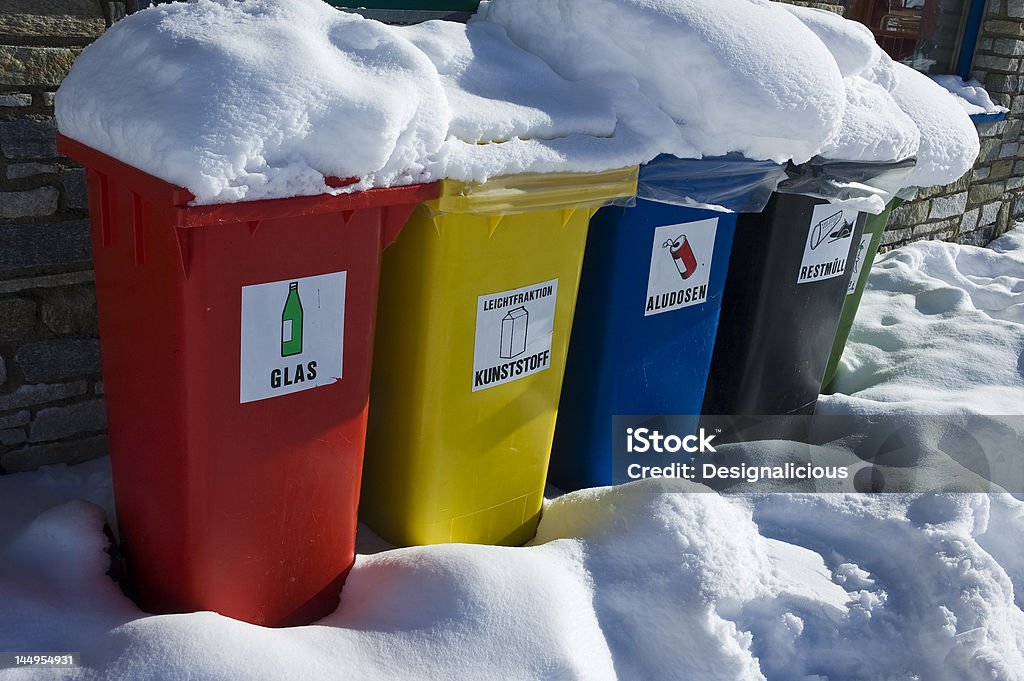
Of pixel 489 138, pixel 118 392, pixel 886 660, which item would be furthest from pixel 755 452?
pixel 118 392

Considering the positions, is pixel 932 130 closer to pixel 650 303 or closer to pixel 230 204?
pixel 650 303

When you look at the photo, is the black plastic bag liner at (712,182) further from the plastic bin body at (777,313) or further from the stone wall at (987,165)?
the stone wall at (987,165)

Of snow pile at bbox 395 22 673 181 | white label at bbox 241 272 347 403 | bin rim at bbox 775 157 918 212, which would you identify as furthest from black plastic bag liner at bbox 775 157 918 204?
white label at bbox 241 272 347 403

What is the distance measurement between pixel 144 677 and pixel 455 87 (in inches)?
58.1

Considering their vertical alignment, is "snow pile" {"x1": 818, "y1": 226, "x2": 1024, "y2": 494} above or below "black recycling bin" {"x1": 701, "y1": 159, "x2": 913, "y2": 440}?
below

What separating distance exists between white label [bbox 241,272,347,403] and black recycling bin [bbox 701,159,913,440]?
1555 mm

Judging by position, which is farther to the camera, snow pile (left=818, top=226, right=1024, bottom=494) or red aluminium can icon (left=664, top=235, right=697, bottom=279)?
snow pile (left=818, top=226, right=1024, bottom=494)

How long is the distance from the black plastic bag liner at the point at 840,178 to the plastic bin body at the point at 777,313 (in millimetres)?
86

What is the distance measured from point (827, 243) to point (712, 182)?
716 millimetres

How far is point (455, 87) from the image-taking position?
2.27 m

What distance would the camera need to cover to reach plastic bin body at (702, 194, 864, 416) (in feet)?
10.0

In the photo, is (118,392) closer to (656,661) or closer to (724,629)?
(656,661)

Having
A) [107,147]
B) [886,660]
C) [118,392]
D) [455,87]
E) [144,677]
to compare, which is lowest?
[886,660]

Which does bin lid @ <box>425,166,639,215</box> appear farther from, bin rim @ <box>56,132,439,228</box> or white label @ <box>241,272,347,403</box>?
white label @ <box>241,272,347,403</box>
